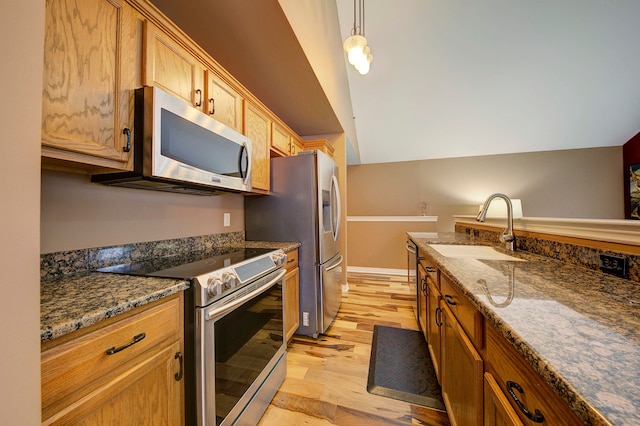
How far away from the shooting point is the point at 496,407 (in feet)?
2.08

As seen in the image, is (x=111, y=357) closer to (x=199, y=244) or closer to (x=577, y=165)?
(x=199, y=244)

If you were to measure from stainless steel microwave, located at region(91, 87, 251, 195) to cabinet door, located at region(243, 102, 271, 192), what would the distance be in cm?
33

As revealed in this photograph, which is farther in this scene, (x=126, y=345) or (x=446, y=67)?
(x=446, y=67)

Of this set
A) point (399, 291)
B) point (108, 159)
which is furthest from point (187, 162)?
point (399, 291)

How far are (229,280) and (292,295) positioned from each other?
101 cm

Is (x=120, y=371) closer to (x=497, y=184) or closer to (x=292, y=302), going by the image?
(x=292, y=302)

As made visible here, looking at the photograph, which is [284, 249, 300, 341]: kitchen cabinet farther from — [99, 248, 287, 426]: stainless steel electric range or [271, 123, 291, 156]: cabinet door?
[271, 123, 291, 156]: cabinet door

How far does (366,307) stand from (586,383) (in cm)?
261

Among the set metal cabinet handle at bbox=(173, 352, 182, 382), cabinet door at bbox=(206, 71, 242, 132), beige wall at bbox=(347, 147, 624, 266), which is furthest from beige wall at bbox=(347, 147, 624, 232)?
metal cabinet handle at bbox=(173, 352, 182, 382)

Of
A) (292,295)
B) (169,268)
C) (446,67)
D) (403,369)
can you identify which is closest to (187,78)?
(169,268)

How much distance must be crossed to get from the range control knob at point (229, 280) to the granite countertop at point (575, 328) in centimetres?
92

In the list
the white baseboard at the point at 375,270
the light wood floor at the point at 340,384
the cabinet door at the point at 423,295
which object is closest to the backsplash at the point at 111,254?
the light wood floor at the point at 340,384

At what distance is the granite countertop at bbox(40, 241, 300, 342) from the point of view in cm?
56

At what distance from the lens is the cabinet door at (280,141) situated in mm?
2130
